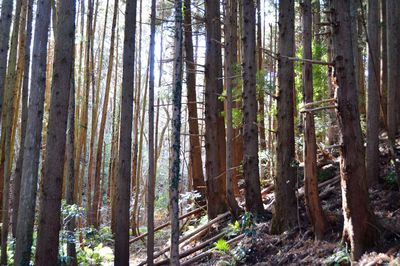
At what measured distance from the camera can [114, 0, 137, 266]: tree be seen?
25.4 feet

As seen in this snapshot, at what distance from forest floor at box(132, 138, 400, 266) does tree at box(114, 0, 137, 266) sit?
1338 mm

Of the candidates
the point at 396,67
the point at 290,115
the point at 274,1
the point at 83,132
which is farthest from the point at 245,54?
the point at 274,1

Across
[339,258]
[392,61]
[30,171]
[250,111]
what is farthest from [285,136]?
[30,171]

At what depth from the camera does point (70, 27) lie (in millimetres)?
6238

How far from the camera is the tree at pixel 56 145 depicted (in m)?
6.01

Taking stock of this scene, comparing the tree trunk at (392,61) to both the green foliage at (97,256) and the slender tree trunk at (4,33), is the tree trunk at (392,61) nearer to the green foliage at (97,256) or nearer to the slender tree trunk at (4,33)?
the green foliage at (97,256)

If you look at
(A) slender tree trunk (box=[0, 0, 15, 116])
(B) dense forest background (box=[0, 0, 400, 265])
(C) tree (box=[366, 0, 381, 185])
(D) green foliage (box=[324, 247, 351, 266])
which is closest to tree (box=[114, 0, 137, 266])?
(B) dense forest background (box=[0, 0, 400, 265])

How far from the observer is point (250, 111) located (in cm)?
864

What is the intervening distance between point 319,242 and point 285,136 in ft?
6.29

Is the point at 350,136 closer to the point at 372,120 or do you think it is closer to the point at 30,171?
the point at 372,120

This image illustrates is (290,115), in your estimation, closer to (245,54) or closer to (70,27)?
(245,54)

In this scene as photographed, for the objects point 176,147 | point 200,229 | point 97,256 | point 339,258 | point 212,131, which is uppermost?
point 212,131

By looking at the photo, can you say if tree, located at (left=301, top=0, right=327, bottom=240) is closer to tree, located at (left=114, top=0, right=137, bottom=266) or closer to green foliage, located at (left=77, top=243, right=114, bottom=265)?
tree, located at (left=114, top=0, right=137, bottom=266)

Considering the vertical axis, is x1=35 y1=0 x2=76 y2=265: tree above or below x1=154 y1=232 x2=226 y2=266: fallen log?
above
